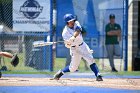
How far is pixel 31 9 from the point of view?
15.3m

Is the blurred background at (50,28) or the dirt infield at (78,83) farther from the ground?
the blurred background at (50,28)

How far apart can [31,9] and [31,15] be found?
7.9 inches

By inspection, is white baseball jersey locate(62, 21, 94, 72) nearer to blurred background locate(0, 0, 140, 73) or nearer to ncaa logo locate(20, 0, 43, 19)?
blurred background locate(0, 0, 140, 73)

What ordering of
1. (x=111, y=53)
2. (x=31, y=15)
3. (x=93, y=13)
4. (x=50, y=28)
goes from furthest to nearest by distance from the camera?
1. (x=93, y=13)
2. (x=111, y=53)
3. (x=31, y=15)
4. (x=50, y=28)

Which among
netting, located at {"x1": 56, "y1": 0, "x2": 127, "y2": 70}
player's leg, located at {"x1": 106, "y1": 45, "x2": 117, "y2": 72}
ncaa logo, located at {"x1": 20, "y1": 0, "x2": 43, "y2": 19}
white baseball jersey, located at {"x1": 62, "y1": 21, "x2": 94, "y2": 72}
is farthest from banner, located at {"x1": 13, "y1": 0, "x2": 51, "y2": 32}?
white baseball jersey, located at {"x1": 62, "y1": 21, "x2": 94, "y2": 72}

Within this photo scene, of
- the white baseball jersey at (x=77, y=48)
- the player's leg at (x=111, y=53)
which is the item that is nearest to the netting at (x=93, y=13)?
the player's leg at (x=111, y=53)

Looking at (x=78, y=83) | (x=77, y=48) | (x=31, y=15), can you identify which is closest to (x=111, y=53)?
(x=31, y=15)

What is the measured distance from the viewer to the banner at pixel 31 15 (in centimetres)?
1523

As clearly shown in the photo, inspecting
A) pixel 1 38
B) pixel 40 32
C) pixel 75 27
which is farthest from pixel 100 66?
pixel 75 27

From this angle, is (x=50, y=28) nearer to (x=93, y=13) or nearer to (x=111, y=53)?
(x=93, y=13)

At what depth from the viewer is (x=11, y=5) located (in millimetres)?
15547

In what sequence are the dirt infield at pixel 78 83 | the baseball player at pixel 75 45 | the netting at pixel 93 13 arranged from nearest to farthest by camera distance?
1. the dirt infield at pixel 78 83
2. the baseball player at pixel 75 45
3. the netting at pixel 93 13

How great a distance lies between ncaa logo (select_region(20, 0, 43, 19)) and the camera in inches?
601

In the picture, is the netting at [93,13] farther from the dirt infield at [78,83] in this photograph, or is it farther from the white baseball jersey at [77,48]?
the white baseball jersey at [77,48]
